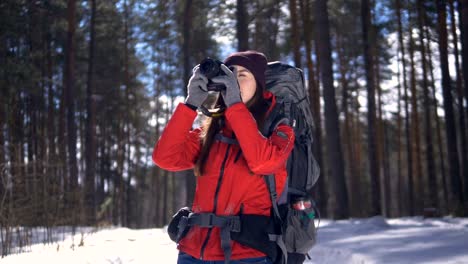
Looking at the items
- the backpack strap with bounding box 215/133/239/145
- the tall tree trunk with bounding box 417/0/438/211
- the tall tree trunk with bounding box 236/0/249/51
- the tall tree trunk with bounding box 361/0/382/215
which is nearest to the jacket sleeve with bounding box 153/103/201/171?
the backpack strap with bounding box 215/133/239/145

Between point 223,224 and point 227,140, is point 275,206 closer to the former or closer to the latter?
point 223,224

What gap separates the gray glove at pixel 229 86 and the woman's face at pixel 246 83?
0.16 m

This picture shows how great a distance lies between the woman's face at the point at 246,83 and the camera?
2.46 meters

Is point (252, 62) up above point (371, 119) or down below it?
below

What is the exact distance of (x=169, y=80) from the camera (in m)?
30.9

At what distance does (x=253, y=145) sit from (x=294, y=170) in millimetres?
585

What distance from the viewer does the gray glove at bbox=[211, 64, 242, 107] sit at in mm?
2258

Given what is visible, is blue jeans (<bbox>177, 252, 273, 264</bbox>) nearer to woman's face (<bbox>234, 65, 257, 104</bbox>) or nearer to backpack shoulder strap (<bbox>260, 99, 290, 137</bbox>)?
backpack shoulder strap (<bbox>260, 99, 290, 137</bbox>)

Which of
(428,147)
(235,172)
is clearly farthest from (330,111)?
(235,172)

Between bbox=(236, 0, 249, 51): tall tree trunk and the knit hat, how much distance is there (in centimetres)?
1433

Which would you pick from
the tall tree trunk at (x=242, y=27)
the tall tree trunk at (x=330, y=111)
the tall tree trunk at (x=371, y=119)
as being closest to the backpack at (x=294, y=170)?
the tall tree trunk at (x=330, y=111)

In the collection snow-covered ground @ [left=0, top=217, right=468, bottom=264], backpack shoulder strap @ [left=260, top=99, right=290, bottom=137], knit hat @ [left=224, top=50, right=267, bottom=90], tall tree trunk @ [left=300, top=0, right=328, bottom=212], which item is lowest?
snow-covered ground @ [left=0, top=217, right=468, bottom=264]

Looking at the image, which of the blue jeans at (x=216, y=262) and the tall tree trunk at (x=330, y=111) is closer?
the blue jeans at (x=216, y=262)

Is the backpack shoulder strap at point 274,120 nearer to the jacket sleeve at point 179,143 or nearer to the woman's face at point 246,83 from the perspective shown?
the woman's face at point 246,83
